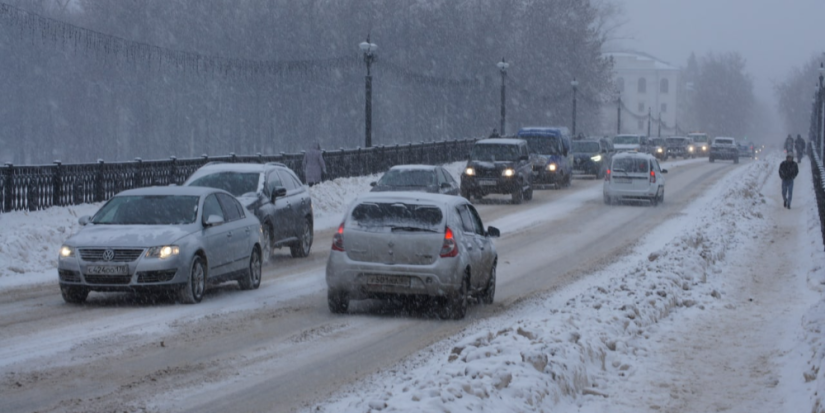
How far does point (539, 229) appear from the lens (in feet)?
81.0

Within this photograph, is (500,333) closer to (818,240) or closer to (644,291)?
(644,291)

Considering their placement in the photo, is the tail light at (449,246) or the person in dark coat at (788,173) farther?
the person in dark coat at (788,173)

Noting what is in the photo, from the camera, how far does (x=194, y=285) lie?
12727 millimetres

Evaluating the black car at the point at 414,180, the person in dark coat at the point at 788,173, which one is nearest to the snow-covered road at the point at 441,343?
the black car at the point at 414,180

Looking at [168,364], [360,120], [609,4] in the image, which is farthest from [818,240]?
[609,4]

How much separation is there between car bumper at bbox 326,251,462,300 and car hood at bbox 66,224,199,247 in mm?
2093

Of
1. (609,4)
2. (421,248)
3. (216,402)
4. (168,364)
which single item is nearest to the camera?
(216,402)

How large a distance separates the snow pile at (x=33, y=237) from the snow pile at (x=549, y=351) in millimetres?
7982

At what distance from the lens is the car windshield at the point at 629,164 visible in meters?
32.7

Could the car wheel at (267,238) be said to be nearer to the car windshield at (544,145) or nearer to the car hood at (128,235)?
the car hood at (128,235)

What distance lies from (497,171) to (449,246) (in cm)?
2037

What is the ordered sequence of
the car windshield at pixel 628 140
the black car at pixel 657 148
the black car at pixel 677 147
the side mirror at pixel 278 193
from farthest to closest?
the black car at pixel 677 147 < the black car at pixel 657 148 < the car windshield at pixel 628 140 < the side mirror at pixel 278 193

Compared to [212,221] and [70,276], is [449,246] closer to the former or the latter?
[212,221]

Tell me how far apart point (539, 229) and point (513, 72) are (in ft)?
189
